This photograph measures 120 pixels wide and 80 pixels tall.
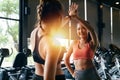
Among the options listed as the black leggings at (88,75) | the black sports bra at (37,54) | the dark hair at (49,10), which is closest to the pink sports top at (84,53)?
the black leggings at (88,75)

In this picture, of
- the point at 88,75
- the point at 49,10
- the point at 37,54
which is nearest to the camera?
the point at 49,10

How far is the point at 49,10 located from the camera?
1.44 metres

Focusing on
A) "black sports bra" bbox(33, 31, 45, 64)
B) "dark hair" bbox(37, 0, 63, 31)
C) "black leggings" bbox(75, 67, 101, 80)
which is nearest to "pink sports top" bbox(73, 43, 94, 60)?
"black leggings" bbox(75, 67, 101, 80)

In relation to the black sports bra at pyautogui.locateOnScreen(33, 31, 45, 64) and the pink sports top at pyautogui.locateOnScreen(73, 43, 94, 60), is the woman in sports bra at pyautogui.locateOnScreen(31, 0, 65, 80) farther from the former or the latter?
the pink sports top at pyautogui.locateOnScreen(73, 43, 94, 60)

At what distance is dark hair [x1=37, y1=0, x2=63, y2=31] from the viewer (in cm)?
142

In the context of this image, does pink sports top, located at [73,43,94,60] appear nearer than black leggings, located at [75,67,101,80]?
No

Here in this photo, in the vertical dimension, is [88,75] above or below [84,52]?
below

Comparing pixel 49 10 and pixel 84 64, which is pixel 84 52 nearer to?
pixel 84 64

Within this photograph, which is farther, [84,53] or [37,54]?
[84,53]

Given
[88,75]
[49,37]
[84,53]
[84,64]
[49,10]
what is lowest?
[88,75]

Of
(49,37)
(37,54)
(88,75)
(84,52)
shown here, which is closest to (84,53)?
(84,52)

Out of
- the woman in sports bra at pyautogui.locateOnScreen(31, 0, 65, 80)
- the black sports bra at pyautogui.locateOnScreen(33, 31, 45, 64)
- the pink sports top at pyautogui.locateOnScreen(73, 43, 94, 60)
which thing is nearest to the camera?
the woman in sports bra at pyautogui.locateOnScreen(31, 0, 65, 80)

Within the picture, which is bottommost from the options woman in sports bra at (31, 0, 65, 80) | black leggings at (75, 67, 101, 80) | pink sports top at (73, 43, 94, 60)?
black leggings at (75, 67, 101, 80)

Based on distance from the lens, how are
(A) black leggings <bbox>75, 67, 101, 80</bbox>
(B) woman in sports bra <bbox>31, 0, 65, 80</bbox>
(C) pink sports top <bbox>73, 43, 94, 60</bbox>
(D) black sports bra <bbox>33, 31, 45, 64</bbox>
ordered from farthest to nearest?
(C) pink sports top <bbox>73, 43, 94, 60</bbox> → (A) black leggings <bbox>75, 67, 101, 80</bbox> → (D) black sports bra <bbox>33, 31, 45, 64</bbox> → (B) woman in sports bra <bbox>31, 0, 65, 80</bbox>
